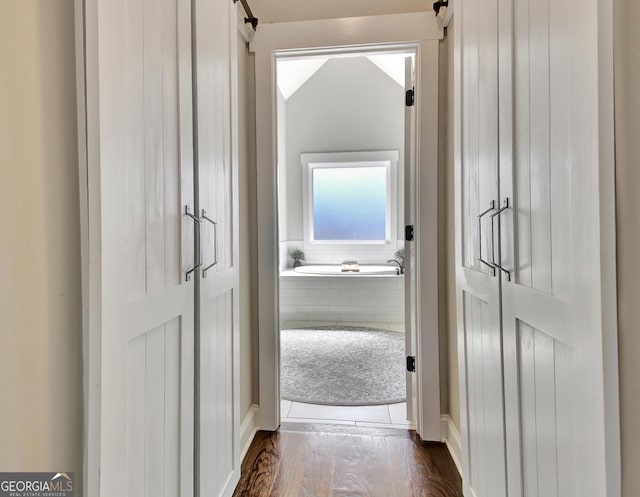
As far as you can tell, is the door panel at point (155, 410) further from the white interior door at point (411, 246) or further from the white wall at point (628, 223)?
the white interior door at point (411, 246)

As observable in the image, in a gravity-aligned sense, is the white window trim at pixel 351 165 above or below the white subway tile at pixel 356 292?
above

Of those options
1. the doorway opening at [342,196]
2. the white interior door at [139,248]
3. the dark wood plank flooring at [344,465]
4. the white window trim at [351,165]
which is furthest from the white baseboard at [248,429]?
the white window trim at [351,165]

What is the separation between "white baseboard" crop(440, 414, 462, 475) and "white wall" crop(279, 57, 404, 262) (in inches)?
121

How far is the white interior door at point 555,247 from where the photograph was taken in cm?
56

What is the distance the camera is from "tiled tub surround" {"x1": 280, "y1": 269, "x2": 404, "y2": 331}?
12.9 feet

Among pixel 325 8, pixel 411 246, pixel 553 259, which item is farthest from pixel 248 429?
pixel 325 8

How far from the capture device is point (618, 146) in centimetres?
55

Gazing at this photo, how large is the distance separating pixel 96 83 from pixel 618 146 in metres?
0.93

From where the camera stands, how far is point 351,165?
474 centimetres

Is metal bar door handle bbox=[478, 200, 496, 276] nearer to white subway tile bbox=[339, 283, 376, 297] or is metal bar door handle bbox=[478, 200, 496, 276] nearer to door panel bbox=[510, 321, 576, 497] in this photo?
door panel bbox=[510, 321, 576, 497]

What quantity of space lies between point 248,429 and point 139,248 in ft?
4.46

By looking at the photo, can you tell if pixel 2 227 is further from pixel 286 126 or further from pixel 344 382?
pixel 286 126

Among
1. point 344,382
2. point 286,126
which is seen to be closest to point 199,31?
point 344,382

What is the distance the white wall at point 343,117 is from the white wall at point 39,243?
4.03 meters
